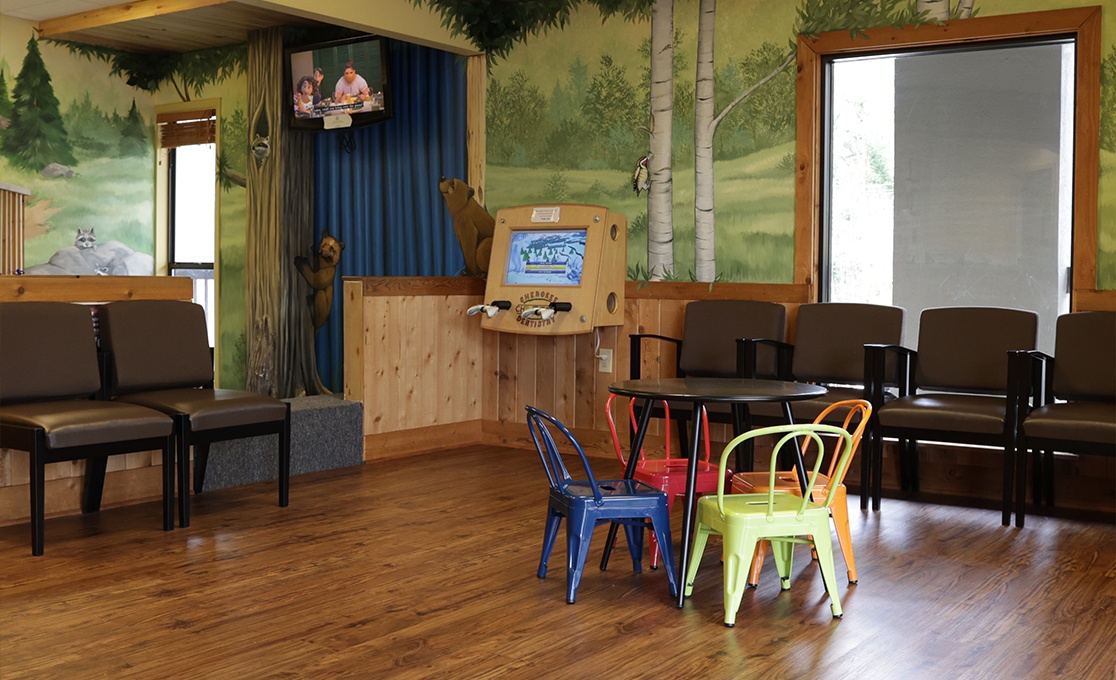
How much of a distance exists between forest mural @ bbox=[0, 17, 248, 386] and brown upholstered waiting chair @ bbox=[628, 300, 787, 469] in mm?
3815

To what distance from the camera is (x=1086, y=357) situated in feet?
16.1

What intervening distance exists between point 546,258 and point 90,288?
2.42m

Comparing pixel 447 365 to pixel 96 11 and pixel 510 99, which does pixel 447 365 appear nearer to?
pixel 510 99

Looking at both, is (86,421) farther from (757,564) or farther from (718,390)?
(757,564)

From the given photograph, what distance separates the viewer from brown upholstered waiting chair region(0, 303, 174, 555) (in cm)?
403

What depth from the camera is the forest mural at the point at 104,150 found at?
7.83 metres

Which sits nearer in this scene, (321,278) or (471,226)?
(471,226)

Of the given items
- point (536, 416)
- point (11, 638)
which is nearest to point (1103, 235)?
point (536, 416)

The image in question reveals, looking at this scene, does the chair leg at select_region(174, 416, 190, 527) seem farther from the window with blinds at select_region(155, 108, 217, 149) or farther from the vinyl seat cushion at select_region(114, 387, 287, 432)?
the window with blinds at select_region(155, 108, 217, 149)

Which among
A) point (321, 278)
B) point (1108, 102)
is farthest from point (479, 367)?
point (1108, 102)

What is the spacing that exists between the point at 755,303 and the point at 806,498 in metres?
2.67

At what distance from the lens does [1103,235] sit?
5203 mm

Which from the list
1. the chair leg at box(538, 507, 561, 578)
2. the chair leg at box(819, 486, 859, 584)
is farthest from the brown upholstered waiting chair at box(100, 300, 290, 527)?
the chair leg at box(819, 486, 859, 584)

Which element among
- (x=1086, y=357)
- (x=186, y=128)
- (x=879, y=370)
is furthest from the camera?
(x=186, y=128)
